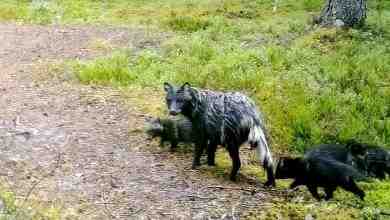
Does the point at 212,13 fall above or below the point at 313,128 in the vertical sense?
above

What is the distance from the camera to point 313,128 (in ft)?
40.0

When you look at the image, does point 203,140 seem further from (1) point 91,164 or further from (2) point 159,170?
(1) point 91,164

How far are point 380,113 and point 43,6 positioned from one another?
11.8 meters

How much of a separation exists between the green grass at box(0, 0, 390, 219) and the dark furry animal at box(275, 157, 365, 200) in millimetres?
276

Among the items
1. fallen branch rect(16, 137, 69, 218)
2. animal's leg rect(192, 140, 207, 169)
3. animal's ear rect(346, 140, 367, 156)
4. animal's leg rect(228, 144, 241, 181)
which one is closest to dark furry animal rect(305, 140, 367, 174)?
animal's ear rect(346, 140, 367, 156)

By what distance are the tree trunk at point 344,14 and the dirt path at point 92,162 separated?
7.49 metres

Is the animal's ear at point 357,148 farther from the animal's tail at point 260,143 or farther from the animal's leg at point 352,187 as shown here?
the animal's tail at point 260,143

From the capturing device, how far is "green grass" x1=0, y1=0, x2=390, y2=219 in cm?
1207

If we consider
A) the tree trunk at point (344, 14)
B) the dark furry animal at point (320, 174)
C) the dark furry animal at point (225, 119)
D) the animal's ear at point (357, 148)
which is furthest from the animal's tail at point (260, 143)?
the tree trunk at point (344, 14)

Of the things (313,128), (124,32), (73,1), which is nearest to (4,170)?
(313,128)

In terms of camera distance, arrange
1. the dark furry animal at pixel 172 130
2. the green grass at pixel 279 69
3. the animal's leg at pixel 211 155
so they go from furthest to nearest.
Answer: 1. the green grass at pixel 279 69
2. the dark furry animal at pixel 172 130
3. the animal's leg at pixel 211 155

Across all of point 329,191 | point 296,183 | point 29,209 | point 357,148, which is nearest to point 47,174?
point 29,209

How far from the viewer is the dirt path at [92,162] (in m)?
8.16

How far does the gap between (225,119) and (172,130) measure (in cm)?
148
